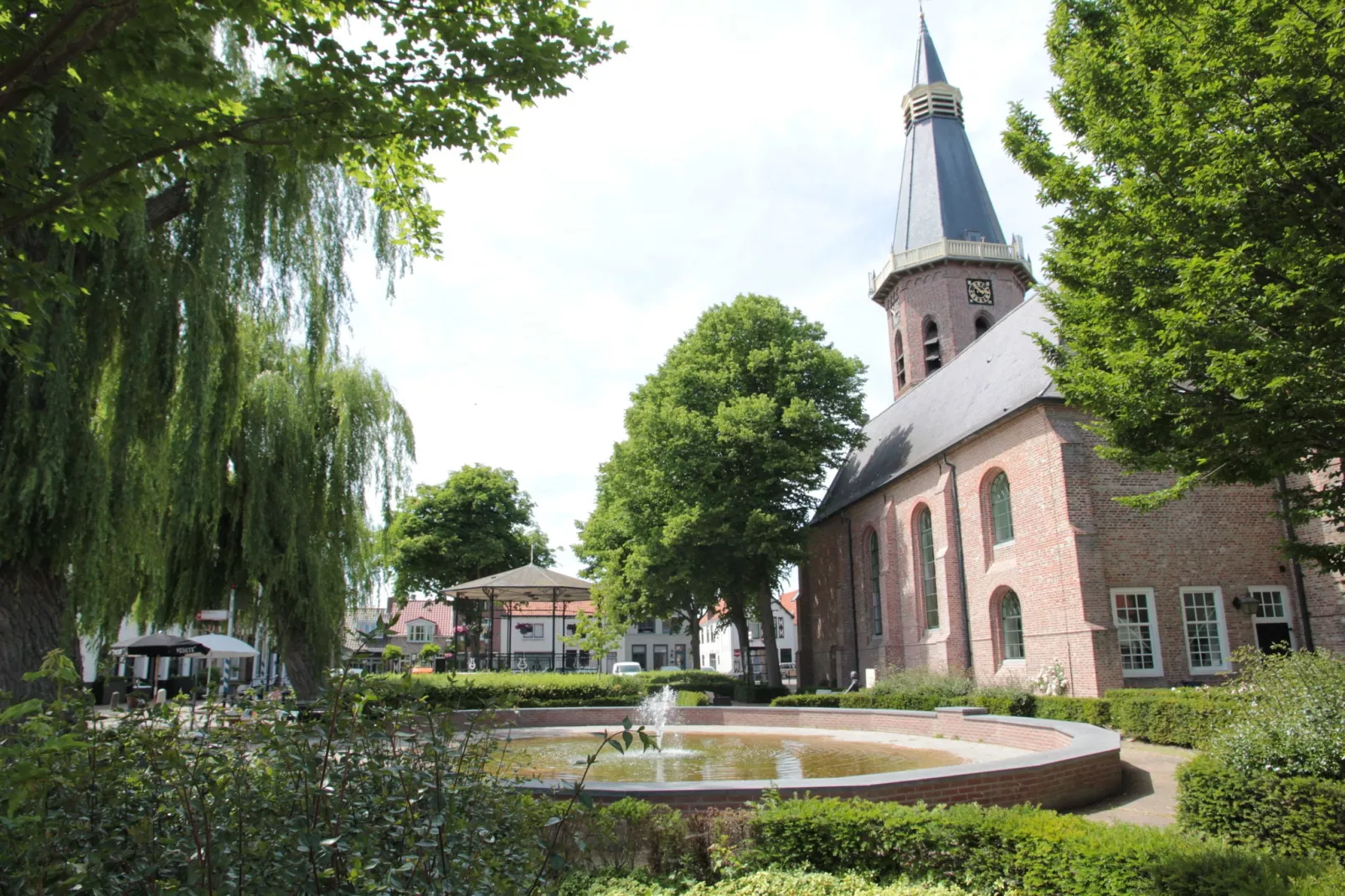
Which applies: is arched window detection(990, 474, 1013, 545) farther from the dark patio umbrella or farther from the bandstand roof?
the dark patio umbrella

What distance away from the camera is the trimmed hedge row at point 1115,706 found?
13.0 metres

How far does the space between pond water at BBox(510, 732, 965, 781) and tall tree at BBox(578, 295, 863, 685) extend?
39.9ft

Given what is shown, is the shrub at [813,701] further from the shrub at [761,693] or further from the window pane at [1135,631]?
the window pane at [1135,631]

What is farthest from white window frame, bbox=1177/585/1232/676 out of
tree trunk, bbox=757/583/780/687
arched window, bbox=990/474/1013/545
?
tree trunk, bbox=757/583/780/687

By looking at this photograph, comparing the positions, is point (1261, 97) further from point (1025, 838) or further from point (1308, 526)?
point (1308, 526)

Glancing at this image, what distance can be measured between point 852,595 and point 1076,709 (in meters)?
16.5

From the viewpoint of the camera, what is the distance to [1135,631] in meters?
20.0

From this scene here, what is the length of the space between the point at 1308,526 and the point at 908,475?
10.7m

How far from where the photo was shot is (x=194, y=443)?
10.1 m

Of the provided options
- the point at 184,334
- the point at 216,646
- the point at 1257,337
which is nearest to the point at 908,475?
the point at 1257,337

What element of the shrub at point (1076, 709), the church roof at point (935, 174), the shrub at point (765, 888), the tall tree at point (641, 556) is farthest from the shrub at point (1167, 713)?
the church roof at point (935, 174)

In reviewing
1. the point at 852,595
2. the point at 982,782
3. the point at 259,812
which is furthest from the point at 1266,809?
the point at 852,595

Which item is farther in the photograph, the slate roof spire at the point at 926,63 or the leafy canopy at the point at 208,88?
the slate roof spire at the point at 926,63

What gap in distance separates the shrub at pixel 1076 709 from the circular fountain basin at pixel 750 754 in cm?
328
